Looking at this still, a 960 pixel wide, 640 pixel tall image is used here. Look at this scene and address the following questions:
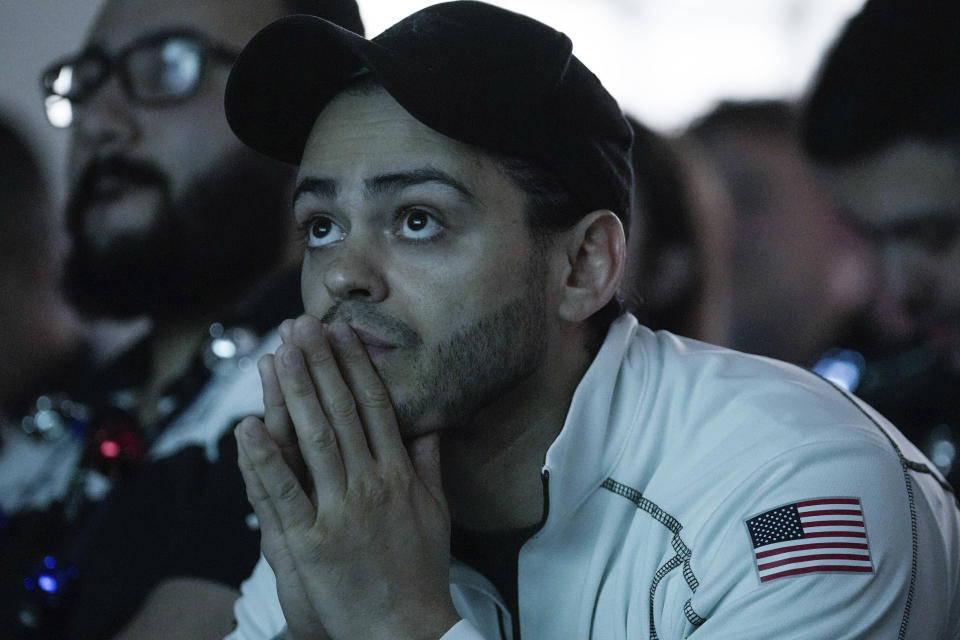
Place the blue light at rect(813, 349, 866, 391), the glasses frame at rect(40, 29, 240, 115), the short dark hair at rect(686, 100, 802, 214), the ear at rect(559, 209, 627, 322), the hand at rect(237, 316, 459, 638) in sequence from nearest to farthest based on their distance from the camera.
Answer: the hand at rect(237, 316, 459, 638) → the ear at rect(559, 209, 627, 322) → the glasses frame at rect(40, 29, 240, 115) → the blue light at rect(813, 349, 866, 391) → the short dark hair at rect(686, 100, 802, 214)

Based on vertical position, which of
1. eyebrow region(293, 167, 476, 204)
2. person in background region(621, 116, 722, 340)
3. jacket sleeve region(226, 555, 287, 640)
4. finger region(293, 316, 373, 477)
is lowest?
jacket sleeve region(226, 555, 287, 640)

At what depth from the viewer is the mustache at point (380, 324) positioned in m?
1.11

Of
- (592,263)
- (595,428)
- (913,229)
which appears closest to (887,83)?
(913,229)

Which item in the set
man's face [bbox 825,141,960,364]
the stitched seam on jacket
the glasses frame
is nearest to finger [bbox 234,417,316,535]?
the stitched seam on jacket

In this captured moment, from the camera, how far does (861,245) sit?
91.7 inches

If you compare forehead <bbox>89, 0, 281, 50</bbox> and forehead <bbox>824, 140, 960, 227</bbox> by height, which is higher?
forehead <bbox>89, 0, 281, 50</bbox>

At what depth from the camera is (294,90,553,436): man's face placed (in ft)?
3.68

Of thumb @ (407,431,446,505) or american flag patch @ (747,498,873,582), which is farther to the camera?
thumb @ (407,431,446,505)

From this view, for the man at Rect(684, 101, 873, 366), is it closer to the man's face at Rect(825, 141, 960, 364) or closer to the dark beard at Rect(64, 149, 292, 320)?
the man's face at Rect(825, 141, 960, 364)

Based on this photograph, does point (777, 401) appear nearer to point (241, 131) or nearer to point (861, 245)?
point (241, 131)

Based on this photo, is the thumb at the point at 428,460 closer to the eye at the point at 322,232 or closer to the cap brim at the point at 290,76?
the eye at the point at 322,232

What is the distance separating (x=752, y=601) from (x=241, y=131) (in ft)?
2.90

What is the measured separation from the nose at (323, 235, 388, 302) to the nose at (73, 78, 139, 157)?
1131mm

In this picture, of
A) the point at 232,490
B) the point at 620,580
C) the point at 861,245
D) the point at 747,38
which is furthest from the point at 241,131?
the point at 861,245
